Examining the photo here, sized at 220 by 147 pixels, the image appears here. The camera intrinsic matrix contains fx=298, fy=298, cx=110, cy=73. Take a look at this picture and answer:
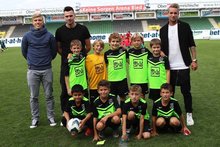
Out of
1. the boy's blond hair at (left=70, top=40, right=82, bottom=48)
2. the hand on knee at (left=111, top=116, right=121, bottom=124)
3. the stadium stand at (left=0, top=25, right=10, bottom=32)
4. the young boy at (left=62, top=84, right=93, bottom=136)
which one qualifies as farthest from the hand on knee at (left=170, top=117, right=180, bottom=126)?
the stadium stand at (left=0, top=25, right=10, bottom=32)

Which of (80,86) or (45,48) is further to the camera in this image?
(45,48)

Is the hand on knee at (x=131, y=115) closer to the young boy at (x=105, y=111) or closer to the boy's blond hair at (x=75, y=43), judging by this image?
the young boy at (x=105, y=111)

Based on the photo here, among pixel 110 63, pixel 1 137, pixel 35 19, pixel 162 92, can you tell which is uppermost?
pixel 35 19

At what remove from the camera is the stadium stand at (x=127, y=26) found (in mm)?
46344

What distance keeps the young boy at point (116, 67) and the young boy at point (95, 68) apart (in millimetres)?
104

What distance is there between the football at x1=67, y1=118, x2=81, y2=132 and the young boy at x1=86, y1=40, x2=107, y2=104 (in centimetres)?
52

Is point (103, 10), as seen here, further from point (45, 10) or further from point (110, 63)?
point (110, 63)

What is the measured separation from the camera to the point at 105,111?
191 inches

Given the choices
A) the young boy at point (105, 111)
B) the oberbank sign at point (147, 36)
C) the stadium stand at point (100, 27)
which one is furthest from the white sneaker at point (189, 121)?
the stadium stand at point (100, 27)

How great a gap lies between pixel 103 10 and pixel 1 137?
45798 millimetres

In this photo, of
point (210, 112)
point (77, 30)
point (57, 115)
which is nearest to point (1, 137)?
point (57, 115)

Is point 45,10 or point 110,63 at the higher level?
point 45,10

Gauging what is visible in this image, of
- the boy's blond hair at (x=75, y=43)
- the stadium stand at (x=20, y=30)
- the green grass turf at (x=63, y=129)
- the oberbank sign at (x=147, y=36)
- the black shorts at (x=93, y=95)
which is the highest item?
the stadium stand at (x=20, y=30)

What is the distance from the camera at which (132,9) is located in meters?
49.2
